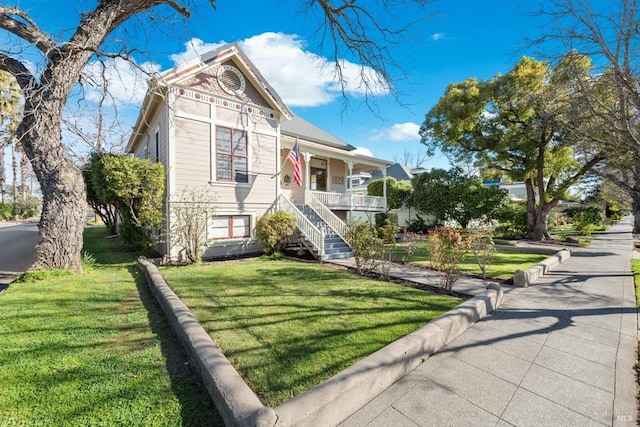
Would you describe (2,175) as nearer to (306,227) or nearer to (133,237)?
(133,237)

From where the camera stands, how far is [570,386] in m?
2.83

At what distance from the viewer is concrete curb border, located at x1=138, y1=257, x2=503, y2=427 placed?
207cm

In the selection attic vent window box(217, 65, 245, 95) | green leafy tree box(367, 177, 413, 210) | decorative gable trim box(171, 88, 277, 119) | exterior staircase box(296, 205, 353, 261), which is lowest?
exterior staircase box(296, 205, 353, 261)

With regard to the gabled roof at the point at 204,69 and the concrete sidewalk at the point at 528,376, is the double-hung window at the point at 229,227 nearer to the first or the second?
the gabled roof at the point at 204,69

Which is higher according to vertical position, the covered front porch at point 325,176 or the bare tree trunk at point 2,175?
the bare tree trunk at point 2,175

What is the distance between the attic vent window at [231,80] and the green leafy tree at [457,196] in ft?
46.1

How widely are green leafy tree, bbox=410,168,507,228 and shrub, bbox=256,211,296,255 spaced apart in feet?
40.2

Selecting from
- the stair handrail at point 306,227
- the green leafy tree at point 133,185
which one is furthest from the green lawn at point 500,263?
the green leafy tree at point 133,185

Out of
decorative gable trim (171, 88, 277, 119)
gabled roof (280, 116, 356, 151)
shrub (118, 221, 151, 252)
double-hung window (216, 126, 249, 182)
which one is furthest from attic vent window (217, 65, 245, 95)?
shrub (118, 221, 151, 252)

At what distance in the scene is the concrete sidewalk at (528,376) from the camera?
2.41m

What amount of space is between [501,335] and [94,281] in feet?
27.3

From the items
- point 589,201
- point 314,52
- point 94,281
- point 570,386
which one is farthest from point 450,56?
point 589,201

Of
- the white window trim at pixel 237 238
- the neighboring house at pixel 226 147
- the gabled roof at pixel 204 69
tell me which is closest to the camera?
the gabled roof at pixel 204 69

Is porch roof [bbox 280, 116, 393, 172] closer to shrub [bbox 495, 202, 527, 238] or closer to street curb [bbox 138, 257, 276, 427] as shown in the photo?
shrub [bbox 495, 202, 527, 238]
